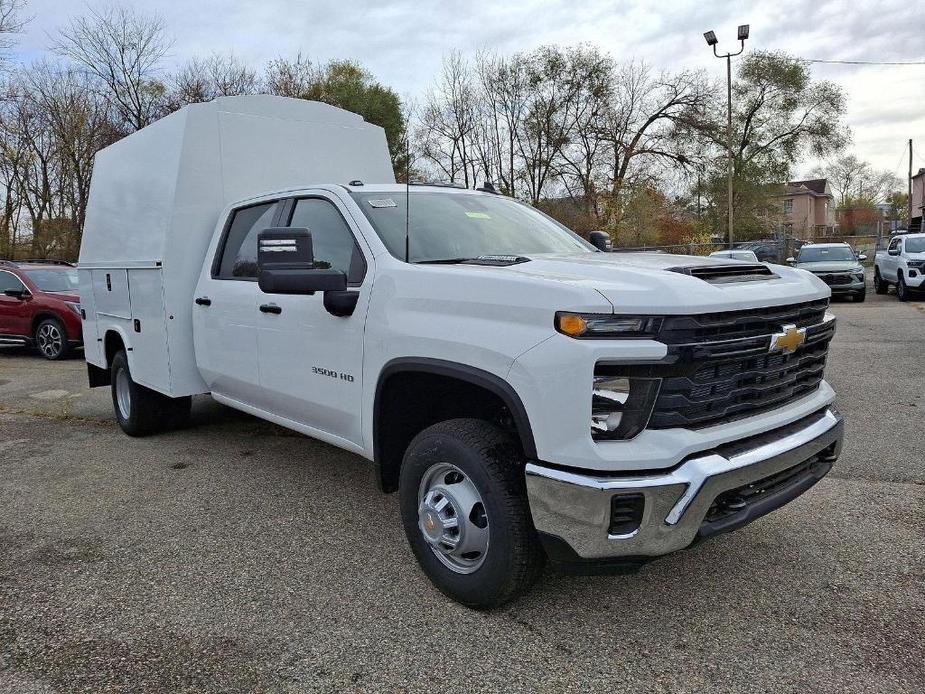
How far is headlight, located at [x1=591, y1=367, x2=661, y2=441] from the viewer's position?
2.50 m

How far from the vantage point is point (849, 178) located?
74.4m

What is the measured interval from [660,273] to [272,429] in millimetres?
4469

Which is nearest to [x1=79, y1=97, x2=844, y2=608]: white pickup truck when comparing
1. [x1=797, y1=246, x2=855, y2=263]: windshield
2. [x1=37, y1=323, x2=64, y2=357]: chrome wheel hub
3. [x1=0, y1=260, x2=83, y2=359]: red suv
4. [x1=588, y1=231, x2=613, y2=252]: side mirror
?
[x1=588, y1=231, x2=613, y2=252]: side mirror

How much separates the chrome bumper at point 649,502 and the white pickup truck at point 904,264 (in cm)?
1734

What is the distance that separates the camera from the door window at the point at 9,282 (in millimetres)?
12039

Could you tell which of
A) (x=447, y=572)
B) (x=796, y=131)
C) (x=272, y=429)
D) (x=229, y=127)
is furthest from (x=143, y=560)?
(x=796, y=131)

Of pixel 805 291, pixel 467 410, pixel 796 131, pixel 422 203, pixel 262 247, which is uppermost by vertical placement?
pixel 796 131

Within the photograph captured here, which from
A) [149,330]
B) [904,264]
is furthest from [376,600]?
[904,264]

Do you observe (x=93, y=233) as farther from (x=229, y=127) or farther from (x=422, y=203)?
(x=422, y=203)

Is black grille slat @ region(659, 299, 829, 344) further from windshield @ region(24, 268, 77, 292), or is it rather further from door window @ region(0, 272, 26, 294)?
door window @ region(0, 272, 26, 294)

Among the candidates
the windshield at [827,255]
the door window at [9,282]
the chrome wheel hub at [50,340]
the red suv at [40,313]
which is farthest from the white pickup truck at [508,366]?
the windshield at [827,255]

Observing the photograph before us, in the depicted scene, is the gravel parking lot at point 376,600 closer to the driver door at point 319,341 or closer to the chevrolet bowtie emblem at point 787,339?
the driver door at point 319,341

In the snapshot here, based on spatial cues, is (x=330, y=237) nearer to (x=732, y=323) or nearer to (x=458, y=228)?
(x=458, y=228)

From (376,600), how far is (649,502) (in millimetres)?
1381
